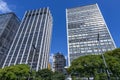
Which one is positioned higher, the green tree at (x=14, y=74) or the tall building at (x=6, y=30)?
the tall building at (x=6, y=30)

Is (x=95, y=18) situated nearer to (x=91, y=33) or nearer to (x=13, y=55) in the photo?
(x=91, y=33)

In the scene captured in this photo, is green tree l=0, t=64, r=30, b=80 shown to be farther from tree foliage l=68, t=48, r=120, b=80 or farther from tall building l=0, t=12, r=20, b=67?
tall building l=0, t=12, r=20, b=67

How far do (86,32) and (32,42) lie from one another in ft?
138

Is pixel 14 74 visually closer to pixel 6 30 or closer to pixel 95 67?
pixel 95 67

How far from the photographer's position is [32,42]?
107m

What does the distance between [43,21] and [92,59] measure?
94.1 m

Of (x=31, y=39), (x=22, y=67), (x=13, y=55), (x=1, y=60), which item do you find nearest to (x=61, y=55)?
(x=31, y=39)

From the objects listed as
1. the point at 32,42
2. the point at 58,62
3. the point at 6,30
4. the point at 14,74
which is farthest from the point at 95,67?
the point at 6,30

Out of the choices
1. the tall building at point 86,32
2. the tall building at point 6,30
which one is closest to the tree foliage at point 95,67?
the tall building at point 86,32

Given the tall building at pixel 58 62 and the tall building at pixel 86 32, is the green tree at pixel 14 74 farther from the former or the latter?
the tall building at pixel 58 62

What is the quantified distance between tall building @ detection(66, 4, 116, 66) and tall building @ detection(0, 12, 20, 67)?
4807 cm

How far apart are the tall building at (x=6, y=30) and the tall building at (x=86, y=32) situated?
48.1 metres

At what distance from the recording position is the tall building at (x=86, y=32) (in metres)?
86.8

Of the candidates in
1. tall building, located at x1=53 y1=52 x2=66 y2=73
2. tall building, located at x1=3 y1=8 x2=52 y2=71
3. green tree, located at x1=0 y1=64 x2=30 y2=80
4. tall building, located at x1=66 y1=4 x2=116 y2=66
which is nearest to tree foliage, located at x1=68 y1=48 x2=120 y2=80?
green tree, located at x1=0 y1=64 x2=30 y2=80
